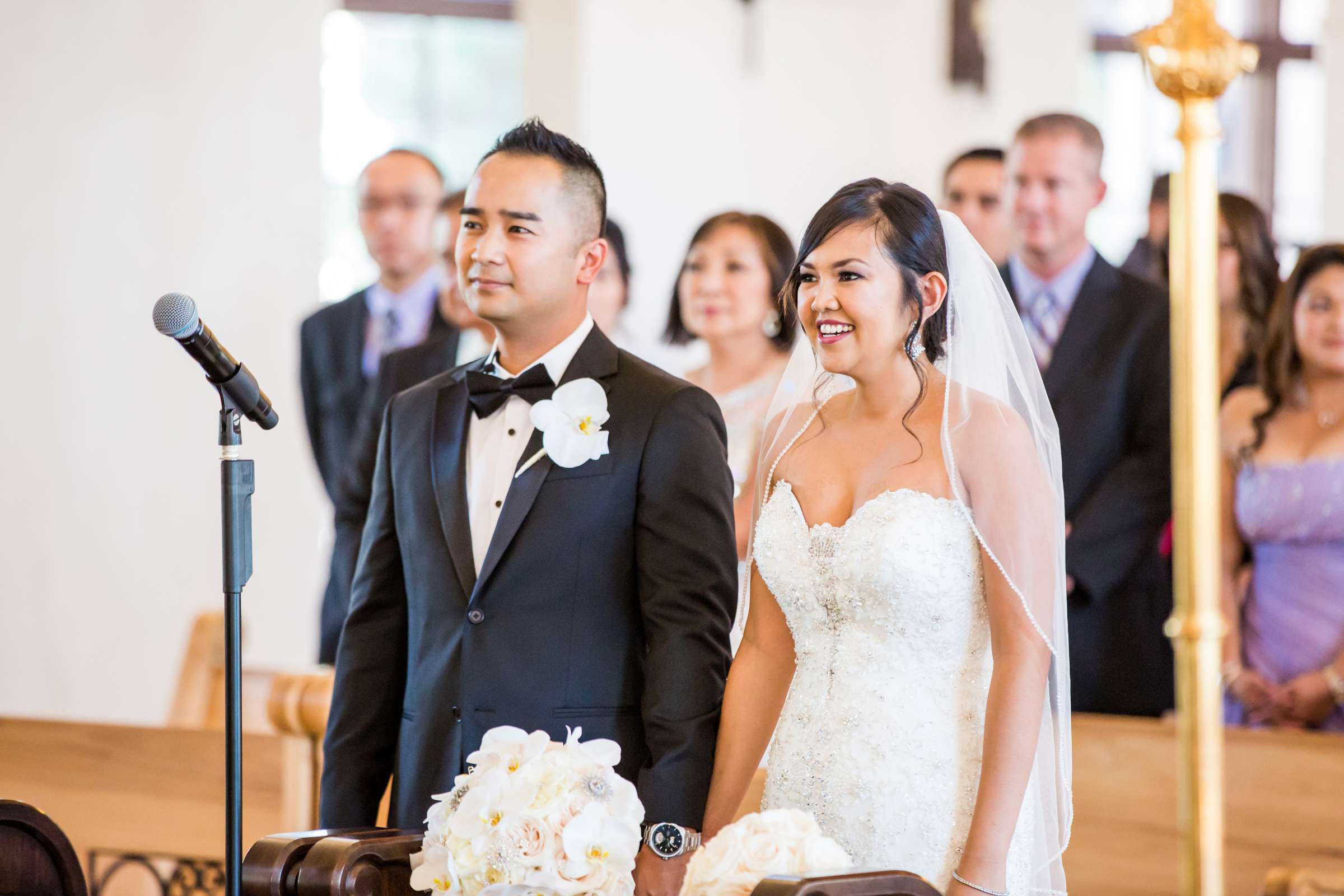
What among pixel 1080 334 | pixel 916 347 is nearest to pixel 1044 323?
pixel 1080 334

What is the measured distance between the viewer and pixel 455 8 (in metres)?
7.30

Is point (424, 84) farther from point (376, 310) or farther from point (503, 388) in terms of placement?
point (503, 388)

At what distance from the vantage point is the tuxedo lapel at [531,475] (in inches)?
106

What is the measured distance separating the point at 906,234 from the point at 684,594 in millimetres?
684

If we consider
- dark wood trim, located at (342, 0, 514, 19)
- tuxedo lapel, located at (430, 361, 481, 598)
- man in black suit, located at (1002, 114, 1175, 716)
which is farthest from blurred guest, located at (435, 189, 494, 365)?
dark wood trim, located at (342, 0, 514, 19)

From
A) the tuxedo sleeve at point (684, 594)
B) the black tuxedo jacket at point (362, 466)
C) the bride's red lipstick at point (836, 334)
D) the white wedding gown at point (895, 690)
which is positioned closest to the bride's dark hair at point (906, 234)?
the bride's red lipstick at point (836, 334)

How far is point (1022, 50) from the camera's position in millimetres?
7145

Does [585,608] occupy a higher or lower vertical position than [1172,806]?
higher

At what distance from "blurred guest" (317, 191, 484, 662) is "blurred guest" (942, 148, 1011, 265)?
1486 millimetres

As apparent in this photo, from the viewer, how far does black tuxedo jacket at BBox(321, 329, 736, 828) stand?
264 cm

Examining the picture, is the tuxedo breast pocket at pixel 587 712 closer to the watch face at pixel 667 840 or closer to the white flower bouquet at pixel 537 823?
the watch face at pixel 667 840

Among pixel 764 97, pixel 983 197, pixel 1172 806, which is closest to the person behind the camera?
pixel 1172 806

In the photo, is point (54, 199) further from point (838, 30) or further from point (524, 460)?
point (524, 460)

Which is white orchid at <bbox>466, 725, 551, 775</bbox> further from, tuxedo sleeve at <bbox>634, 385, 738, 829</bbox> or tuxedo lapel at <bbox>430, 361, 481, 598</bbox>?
tuxedo lapel at <bbox>430, 361, 481, 598</bbox>
